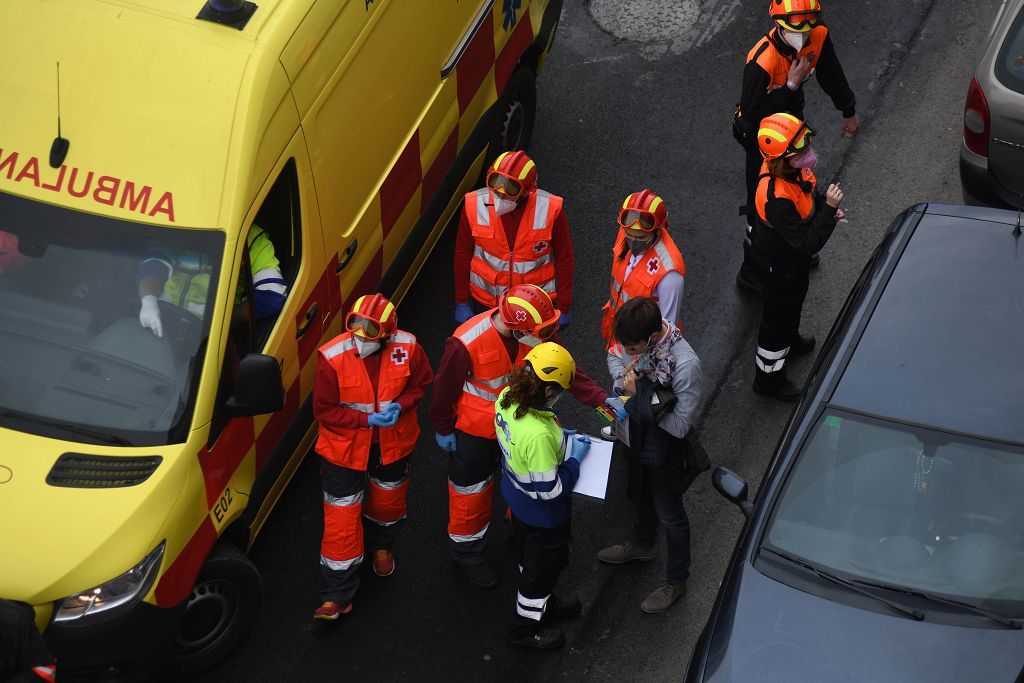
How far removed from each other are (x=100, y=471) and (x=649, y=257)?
261cm

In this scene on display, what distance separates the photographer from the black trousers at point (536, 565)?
518 centimetres

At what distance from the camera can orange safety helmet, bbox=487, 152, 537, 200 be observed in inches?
220

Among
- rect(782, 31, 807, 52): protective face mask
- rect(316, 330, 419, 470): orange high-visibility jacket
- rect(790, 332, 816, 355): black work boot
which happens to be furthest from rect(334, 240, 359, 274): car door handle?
rect(782, 31, 807, 52): protective face mask

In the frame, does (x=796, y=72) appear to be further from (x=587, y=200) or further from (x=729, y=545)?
(x=729, y=545)

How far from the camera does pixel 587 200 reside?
766 cm

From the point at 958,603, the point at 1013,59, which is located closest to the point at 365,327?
the point at 958,603

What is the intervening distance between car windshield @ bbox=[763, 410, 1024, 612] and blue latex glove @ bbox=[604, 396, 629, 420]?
79cm

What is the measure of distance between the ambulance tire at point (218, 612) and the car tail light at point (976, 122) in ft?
15.0

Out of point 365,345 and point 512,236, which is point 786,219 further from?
point 365,345

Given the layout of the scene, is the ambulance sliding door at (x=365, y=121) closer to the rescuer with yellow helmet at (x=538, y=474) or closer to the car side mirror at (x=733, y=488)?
the rescuer with yellow helmet at (x=538, y=474)

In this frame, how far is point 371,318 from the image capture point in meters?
5.05

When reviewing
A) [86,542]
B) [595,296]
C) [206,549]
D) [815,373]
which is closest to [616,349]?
[815,373]

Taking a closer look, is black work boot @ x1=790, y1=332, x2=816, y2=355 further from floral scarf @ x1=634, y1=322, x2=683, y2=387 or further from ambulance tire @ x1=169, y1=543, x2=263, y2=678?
ambulance tire @ x1=169, y1=543, x2=263, y2=678

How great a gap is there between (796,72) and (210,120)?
130 inches
